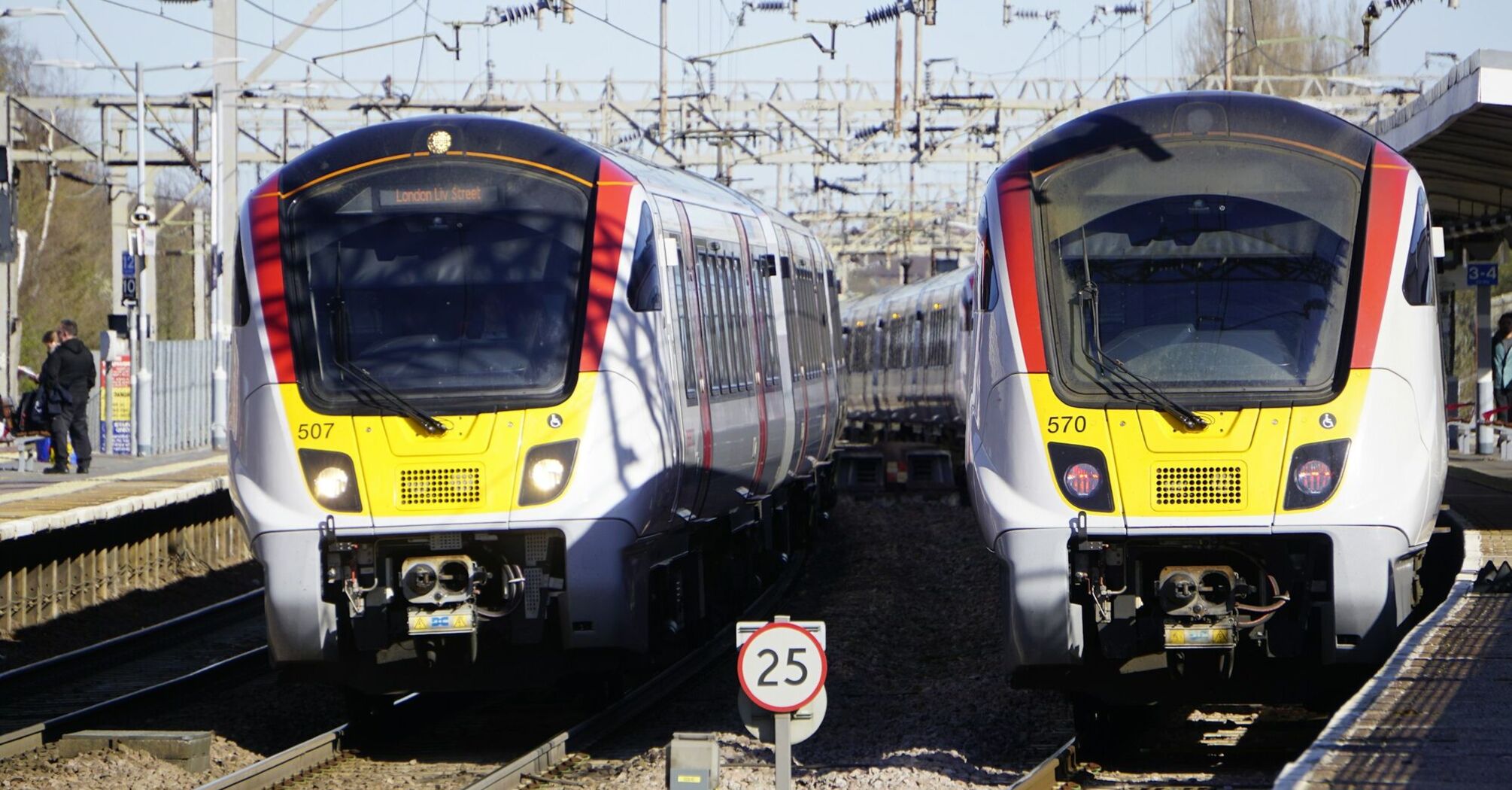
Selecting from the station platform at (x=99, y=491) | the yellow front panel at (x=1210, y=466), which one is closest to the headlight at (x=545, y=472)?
the yellow front panel at (x=1210, y=466)

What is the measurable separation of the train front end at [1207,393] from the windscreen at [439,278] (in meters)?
2.28

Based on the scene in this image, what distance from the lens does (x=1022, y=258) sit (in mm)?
9820

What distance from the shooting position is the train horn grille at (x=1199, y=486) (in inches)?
369

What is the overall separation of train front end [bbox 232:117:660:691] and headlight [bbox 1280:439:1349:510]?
329 cm

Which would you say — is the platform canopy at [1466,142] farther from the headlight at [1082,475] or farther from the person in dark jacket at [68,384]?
the person in dark jacket at [68,384]

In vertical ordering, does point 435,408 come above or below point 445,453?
above

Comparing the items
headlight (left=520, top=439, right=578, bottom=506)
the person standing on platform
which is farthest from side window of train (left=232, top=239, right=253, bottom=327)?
the person standing on platform

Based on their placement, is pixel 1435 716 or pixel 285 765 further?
pixel 285 765

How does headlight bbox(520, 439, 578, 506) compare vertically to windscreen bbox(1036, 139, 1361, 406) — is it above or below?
below

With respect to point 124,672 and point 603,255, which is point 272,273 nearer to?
point 603,255

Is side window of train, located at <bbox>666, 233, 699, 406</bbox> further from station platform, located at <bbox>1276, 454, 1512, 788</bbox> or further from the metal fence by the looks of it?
the metal fence

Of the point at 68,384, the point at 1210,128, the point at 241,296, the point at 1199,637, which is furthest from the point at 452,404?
the point at 68,384

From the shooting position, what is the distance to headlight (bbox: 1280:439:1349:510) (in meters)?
9.34

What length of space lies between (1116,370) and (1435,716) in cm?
227
